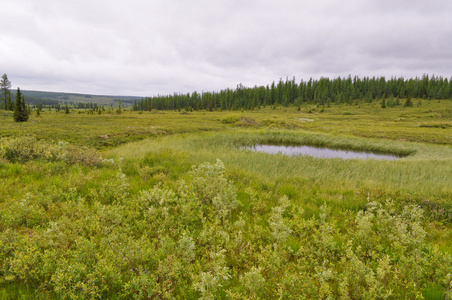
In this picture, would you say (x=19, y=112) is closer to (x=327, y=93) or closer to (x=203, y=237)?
(x=203, y=237)

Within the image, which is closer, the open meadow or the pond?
the open meadow

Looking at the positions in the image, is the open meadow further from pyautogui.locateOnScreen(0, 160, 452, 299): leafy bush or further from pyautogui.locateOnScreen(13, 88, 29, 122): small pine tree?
pyautogui.locateOnScreen(13, 88, 29, 122): small pine tree

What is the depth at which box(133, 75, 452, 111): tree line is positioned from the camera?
118 metres

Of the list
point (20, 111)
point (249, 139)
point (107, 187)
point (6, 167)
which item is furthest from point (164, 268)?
point (20, 111)

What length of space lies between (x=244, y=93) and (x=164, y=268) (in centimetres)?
14340

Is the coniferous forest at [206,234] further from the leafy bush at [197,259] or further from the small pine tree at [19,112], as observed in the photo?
the small pine tree at [19,112]

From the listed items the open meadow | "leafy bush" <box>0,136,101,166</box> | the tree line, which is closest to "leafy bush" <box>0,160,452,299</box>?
the open meadow

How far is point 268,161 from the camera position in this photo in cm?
1557

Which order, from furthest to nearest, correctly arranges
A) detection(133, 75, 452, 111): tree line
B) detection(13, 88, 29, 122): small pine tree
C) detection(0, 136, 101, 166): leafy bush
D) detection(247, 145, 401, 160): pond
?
1. detection(133, 75, 452, 111): tree line
2. detection(13, 88, 29, 122): small pine tree
3. detection(247, 145, 401, 160): pond
4. detection(0, 136, 101, 166): leafy bush

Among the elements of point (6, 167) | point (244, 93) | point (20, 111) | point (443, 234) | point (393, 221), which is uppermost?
point (244, 93)

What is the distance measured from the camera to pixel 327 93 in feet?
403

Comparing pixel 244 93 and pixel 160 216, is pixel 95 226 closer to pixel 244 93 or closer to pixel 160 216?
pixel 160 216

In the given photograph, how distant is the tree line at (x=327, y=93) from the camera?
388 feet

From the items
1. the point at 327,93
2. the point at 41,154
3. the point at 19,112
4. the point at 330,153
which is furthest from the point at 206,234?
the point at 327,93
